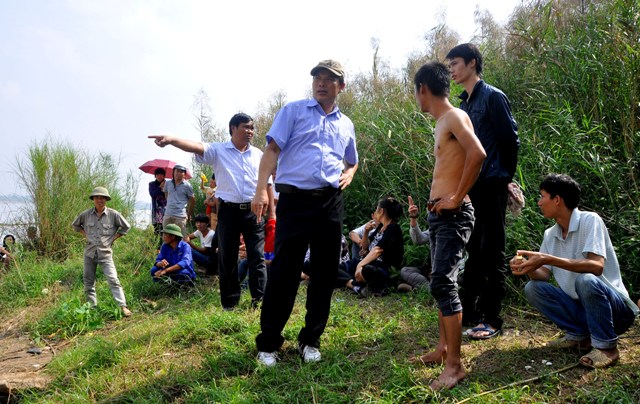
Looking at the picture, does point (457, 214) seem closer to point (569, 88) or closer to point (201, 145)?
point (201, 145)

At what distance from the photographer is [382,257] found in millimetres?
5727

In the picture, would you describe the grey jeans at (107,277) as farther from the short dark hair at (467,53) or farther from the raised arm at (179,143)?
the short dark hair at (467,53)

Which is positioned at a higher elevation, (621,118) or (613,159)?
(621,118)

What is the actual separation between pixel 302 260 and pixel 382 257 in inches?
93.6

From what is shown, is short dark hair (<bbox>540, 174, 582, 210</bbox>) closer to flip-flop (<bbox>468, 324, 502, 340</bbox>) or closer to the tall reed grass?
flip-flop (<bbox>468, 324, 502, 340</bbox>)

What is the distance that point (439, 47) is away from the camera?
9.03 m

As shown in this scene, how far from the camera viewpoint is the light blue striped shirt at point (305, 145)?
3.45 meters

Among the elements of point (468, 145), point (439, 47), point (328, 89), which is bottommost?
point (468, 145)

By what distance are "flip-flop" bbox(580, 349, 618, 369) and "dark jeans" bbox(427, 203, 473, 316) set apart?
0.84 meters

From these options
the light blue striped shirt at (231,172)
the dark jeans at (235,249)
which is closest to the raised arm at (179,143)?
the light blue striped shirt at (231,172)

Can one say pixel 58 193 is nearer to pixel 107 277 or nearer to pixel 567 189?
pixel 107 277

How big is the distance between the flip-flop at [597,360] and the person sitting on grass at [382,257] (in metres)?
2.68

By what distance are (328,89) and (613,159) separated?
10.2ft

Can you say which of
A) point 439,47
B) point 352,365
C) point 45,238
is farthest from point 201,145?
point 45,238
